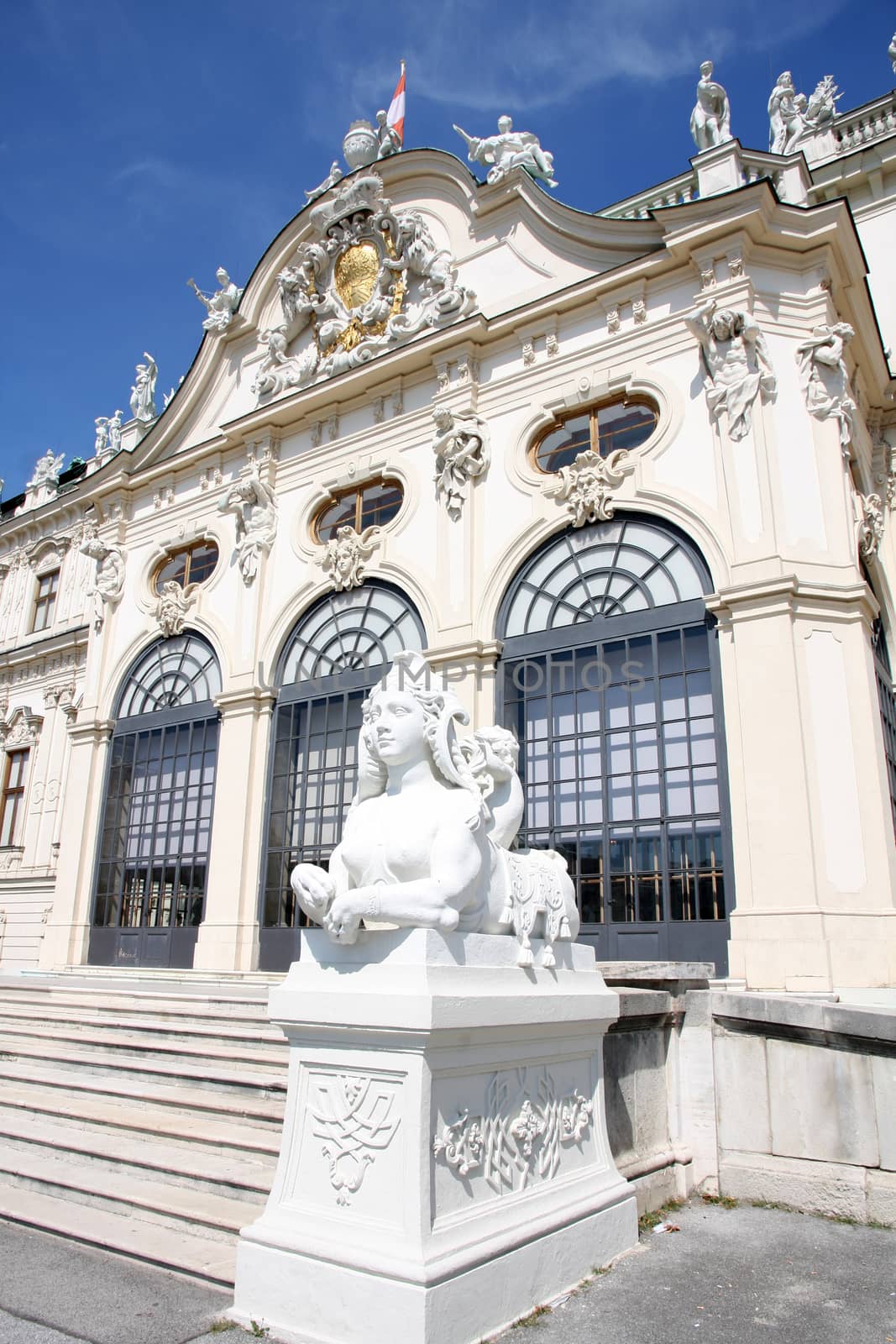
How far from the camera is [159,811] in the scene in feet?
58.7

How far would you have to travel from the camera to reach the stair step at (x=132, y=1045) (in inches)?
295

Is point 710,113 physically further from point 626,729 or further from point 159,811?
point 159,811

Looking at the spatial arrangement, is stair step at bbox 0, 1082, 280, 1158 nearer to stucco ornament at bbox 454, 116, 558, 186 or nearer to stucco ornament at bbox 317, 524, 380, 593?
stucco ornament at bbox 317, 524, 380, 593

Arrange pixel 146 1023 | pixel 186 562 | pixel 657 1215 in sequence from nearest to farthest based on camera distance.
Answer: pixel 657 1215, pixel 146 1023, pixel 186 562

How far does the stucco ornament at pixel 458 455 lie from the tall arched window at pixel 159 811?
5.73 m

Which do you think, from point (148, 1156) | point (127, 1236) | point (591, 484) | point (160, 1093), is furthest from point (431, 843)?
point (591, 484)

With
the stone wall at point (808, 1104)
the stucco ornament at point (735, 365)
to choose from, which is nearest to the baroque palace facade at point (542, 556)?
the stucco ornament at point (735, 365)

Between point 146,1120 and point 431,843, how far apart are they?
3.76 metres

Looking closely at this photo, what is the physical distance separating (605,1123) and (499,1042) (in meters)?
1.45

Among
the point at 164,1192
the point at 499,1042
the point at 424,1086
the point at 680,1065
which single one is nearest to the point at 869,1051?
the point at 680,1065

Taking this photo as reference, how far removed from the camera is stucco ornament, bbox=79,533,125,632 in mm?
19953

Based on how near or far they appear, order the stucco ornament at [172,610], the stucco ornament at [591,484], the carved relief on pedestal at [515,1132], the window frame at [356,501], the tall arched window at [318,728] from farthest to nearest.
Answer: the stucco ornament at [172,610], the window frame at [356,501], the tall arched window at [318,728], the stucco ornament at [591,484], the carved relief on pedestal at [515,1132]

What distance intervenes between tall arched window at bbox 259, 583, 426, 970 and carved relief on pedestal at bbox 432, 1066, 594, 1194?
1025 centimetres

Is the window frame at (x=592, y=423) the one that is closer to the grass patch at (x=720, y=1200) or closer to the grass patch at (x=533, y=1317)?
the grass patch at (x=720, y=1200)
